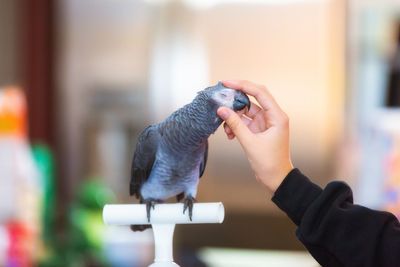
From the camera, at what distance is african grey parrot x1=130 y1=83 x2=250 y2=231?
1.58ft

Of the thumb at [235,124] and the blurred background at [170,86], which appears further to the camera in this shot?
the blurred background at [170,86]

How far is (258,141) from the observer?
1.67 feet

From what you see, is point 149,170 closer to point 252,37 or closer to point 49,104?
point 252,37

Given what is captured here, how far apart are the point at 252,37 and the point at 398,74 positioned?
1.35ft

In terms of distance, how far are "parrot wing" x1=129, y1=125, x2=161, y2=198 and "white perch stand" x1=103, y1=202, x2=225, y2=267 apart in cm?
4

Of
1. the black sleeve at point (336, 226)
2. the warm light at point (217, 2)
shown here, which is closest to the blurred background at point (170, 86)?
the warm light at point (217, 2)

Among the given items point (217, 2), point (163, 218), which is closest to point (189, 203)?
point (163, 218)

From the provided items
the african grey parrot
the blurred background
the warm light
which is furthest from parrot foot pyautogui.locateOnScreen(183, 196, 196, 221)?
the warm light

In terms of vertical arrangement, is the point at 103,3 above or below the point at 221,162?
above

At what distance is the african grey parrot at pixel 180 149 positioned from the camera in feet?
1.58

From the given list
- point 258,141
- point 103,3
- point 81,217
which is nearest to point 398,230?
point 258,141

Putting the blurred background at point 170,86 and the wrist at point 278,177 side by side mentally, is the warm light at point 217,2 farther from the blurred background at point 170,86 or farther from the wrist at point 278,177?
the wrist at point 278,177

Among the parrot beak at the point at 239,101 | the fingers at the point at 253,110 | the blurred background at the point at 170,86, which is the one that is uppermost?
the parrot beak at the point at 239,101

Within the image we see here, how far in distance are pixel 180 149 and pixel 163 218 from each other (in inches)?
2.0
